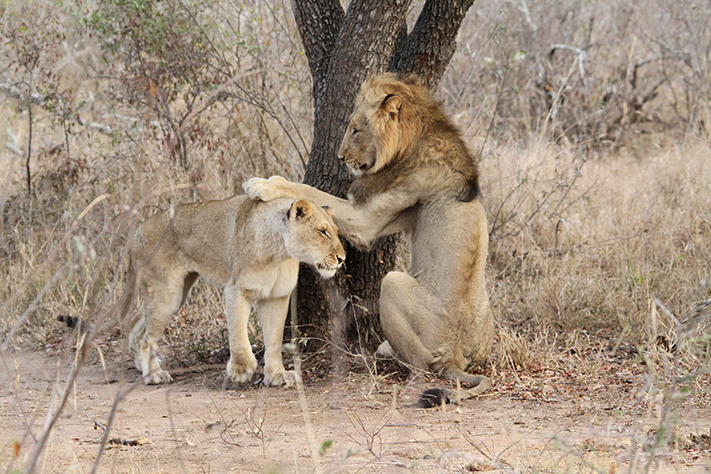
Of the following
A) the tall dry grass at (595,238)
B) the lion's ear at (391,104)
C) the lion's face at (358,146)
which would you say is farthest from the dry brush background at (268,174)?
the lion's ear at (391,104)

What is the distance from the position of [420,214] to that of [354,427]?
1491 mm

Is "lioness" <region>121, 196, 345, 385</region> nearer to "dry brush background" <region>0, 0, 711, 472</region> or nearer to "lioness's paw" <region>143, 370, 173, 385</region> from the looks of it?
"lioness's paw" <region>143, 370, 173, 385</region>

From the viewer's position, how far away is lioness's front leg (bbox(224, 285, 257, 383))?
4.70 m

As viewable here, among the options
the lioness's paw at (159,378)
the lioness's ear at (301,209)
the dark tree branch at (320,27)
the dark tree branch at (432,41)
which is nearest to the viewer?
the lioness's ear at (301,209)

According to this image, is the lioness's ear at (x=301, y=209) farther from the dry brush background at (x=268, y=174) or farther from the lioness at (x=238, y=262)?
the dry brush background at (x=268, y=174)

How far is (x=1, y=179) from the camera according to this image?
7738 millimetres

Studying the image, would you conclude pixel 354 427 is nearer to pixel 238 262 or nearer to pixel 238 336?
pixel 238 336

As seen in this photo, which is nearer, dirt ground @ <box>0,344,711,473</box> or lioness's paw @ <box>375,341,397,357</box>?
dirt ground @ <box>0,344,711,473</box>

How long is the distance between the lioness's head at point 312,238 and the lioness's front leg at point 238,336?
0.44 meters

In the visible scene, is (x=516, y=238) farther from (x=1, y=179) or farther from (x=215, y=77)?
(x=1, y=179)

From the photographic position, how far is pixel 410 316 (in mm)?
4660

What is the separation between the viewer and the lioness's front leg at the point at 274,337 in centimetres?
484

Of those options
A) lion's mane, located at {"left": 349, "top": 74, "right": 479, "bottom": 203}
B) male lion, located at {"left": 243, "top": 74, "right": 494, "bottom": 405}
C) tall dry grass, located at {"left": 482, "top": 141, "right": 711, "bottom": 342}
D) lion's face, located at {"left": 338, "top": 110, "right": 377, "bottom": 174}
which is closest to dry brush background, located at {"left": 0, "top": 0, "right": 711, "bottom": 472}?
tall dry grass, located at {"left": 482, "top": 141, "right": 711, "bottom": 342}

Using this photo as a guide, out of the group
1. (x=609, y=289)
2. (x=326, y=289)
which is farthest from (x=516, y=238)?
(x=326, y=289)
